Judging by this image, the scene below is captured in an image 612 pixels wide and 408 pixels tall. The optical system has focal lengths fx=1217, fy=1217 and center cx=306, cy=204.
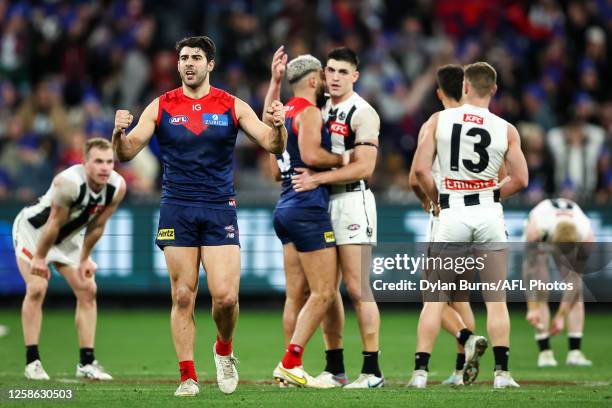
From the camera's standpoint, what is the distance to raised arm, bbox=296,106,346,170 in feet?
34.1

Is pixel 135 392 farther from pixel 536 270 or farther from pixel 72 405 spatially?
pixel 536 270

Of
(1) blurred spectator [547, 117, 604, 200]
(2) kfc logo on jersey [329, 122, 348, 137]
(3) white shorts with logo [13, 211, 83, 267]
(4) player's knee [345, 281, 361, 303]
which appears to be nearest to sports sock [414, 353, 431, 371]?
(4) player's knee [345, 281, 361, 303]

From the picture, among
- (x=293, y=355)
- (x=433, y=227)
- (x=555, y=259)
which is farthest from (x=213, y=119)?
(x=555, y=259)

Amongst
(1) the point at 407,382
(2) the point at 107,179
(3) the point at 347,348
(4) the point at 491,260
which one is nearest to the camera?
(4) the point at 491,260

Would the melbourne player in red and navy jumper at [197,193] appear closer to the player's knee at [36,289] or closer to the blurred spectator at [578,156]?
the player's knee at [36,289]

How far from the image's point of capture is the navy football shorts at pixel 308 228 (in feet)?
34.2

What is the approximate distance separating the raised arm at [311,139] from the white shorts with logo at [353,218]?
0.45 metres

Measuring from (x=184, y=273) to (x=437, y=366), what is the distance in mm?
4176

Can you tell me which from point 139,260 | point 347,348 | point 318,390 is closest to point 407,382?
point 318,390

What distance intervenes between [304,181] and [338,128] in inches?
23.8

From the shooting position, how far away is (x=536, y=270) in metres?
13.4

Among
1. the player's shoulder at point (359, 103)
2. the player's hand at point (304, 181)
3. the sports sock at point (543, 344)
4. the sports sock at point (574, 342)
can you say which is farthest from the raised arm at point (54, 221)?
the sports sock at point (574, 342)

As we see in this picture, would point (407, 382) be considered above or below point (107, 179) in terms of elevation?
below

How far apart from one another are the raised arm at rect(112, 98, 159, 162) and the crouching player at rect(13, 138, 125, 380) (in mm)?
2131
